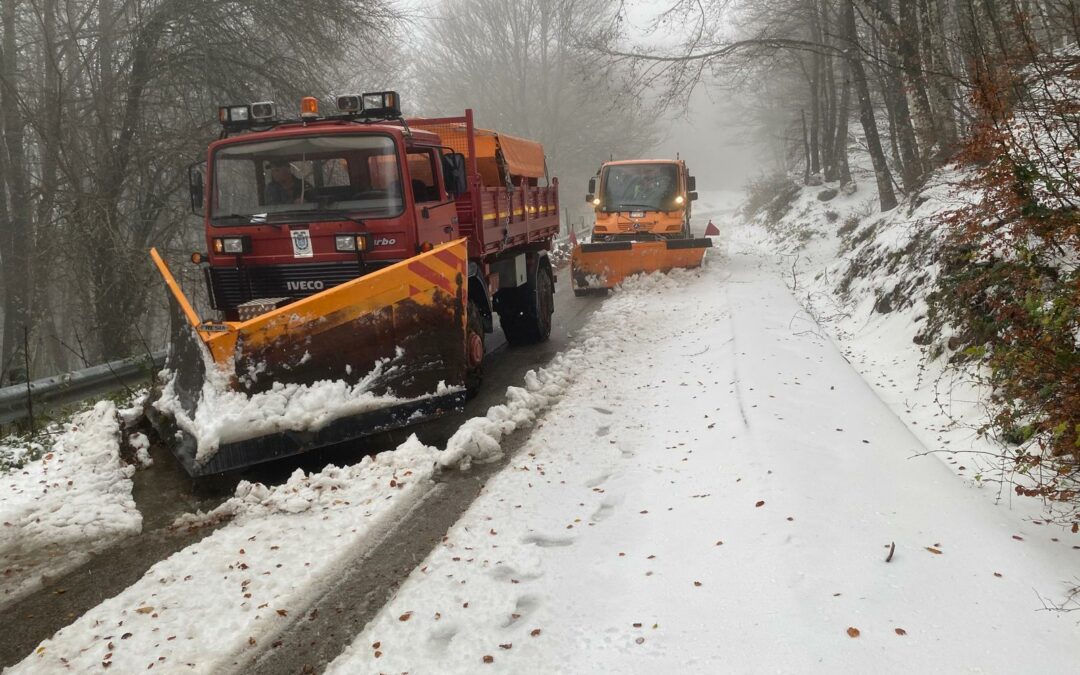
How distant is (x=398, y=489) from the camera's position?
4.76 metres

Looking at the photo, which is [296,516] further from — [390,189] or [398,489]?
[390,189]

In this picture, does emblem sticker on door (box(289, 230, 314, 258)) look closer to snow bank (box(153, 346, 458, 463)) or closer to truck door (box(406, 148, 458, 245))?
truck door (box(406, 148, 458, 245))

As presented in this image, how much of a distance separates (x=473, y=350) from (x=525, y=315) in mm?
2823

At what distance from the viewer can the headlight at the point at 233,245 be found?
601 centimetres

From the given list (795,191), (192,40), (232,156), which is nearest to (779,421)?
(232,156)

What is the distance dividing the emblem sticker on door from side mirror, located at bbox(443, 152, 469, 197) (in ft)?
4.60

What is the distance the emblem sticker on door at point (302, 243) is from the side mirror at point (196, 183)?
1117 mm

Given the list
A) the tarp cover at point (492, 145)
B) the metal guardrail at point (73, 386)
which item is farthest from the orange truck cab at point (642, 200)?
the metal guardrail at point (73, 386)

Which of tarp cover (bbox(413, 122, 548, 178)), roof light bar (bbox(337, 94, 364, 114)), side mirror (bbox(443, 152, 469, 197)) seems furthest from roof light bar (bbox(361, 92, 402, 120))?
tarp cover (bbox(413, 122, 548, 178))

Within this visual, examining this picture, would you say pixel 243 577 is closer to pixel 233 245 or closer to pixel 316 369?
pixel 316 369

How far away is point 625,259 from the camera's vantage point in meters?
13.9

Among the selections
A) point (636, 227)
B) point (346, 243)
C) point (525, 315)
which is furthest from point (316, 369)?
point (636, 227)

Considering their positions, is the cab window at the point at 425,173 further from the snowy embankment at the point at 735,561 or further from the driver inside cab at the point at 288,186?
the snowy embankment at the point at 735,561

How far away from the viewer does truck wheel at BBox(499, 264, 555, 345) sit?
9.38 metres
